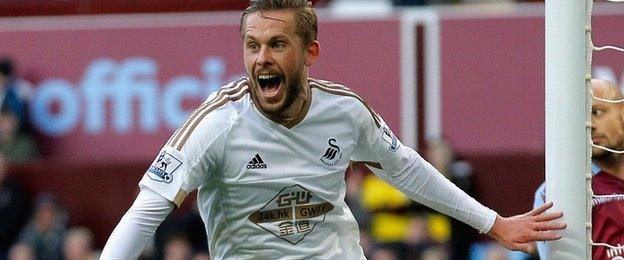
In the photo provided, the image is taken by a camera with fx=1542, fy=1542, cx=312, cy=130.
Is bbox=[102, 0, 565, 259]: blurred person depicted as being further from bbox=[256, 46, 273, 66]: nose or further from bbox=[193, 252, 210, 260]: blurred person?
bbox=[193, 252, 210, 260]: blurred person

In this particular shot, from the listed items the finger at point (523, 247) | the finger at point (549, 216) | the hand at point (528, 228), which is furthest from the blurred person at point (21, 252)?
the finger at point (549, 216)

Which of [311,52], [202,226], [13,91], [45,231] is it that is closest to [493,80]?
[202,226]

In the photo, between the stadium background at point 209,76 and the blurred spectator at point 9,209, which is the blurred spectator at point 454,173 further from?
the blurred spectator at point 9,209

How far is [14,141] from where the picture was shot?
13.0 meters

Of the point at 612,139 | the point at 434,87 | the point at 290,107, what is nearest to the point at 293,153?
the point at 290,107

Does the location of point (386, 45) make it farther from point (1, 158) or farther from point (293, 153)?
point (293, 153)

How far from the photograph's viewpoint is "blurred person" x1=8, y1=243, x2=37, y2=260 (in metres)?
11.8

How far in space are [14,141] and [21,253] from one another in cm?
146

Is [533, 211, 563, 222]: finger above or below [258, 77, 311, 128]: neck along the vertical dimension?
below

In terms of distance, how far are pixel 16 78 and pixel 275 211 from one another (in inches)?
313

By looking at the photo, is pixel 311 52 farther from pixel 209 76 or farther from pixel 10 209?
pixel 209 76

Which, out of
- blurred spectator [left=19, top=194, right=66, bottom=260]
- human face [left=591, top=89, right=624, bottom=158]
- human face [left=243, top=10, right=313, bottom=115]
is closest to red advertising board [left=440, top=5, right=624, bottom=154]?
blurred spectator [left=19, top=194, right=66, bottom=260]

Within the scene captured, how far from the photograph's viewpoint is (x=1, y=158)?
1239 cm

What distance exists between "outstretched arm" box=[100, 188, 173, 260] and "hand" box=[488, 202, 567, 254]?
1.26m
